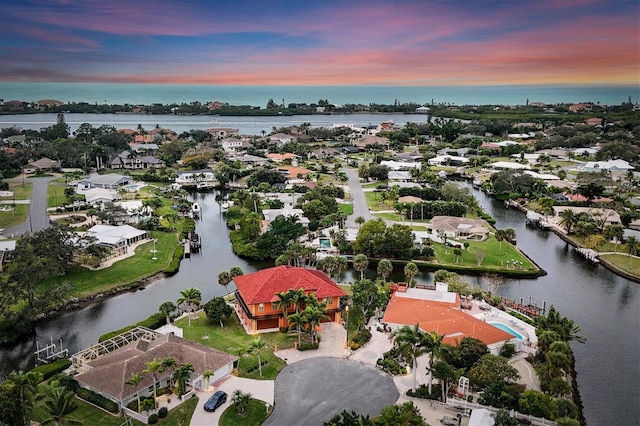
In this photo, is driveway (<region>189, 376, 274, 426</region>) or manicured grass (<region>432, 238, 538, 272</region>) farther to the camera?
manicured grass (<region>432, 238, 538, 272</region>)

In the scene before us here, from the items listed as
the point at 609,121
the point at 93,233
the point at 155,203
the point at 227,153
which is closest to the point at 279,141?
the point at 227,153

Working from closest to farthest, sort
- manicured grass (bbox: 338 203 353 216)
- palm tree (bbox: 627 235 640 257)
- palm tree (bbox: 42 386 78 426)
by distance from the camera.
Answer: palm tree (bbox: 42 386 78 426) → palm tree (bbox: 627 235 640 257) → manicured grass (bbox: 338 203 353 216)

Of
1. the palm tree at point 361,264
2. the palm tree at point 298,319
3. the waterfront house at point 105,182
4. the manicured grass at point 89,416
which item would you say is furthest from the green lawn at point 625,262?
the waterfront house at point 105,182

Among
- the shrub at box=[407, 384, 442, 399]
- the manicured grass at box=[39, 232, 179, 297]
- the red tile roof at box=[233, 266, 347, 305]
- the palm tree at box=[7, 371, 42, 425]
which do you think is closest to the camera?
the palm tree at box=[7, 371, 42, 425]

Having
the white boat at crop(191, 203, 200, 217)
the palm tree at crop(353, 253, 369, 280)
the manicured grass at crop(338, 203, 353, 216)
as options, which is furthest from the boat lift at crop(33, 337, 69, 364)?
the manicured grass at crop(338, 203, 353, 216)

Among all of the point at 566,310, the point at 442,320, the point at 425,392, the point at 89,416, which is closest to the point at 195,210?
the point at 442,320

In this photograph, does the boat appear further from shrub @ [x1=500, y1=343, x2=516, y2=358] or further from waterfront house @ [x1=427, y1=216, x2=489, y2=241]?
shrub @ [x1=500, y1=343, x2=516, y2=358]

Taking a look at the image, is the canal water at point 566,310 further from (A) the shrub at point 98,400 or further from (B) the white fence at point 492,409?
(A) the shrub at point 98,400
